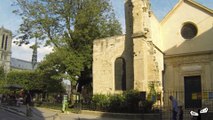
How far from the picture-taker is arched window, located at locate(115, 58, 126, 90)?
25.0m

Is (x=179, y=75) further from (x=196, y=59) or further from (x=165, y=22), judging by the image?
(x=165, y=22)

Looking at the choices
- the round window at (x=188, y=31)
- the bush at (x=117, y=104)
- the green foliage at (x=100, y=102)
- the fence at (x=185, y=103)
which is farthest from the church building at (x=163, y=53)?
the green foliage at (x=100, y=102)

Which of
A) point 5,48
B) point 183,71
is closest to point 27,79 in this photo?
point 183,71

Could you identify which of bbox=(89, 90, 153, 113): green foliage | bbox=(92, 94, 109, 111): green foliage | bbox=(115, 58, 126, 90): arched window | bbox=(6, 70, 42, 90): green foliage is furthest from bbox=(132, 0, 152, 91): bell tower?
bbox=(6, 70, 42, 90): green foliage

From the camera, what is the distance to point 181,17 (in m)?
27.6

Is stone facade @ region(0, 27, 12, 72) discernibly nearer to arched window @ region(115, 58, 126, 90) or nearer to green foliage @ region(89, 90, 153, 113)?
arched window @ region(115, 58, 126, 90)

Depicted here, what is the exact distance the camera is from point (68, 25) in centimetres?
2902

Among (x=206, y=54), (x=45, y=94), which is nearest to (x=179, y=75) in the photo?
(x=206, y=54)

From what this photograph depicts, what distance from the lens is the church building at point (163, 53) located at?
76.5 ft

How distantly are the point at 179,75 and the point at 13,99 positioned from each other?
564 inches

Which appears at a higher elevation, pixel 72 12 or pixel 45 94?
pixel 72 12

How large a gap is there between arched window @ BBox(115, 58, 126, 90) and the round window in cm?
620

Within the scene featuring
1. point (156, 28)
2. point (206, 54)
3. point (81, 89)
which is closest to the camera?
point (206, 54)

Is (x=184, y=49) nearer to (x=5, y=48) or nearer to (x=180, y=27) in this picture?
(x=180, y=27)
